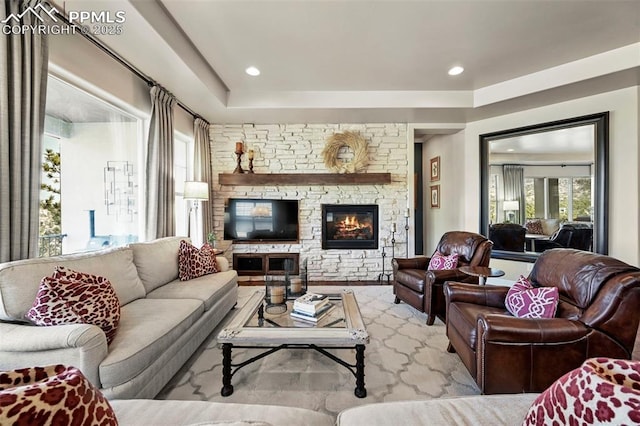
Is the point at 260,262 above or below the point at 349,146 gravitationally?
below

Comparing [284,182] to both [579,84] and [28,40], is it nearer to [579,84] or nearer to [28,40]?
[28,40]

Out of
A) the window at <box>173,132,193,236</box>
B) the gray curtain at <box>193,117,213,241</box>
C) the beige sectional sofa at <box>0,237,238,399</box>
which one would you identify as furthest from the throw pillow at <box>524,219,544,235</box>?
the window at <box>173,132,193,236</box>

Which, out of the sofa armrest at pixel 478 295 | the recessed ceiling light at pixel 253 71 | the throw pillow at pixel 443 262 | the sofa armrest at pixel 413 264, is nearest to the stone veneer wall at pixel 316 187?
the sofa armrest at pixel 413 264

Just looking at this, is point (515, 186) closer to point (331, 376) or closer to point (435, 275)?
point (435, 275)

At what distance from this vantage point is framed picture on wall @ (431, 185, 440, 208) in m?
5.21

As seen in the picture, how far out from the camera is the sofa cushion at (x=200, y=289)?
233cm

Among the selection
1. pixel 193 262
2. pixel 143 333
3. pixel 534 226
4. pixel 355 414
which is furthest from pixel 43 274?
pixel 534 226

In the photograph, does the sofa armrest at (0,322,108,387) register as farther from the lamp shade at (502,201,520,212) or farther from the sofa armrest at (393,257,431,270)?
the lamp shade at (502,201,520,212)

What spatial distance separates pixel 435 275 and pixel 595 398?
2234 mm

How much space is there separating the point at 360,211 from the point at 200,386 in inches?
128

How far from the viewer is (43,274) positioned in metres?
1.59

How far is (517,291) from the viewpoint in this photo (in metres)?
1.97

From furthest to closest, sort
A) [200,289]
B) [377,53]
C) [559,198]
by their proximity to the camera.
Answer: [559,198], [377,53], [200,289]

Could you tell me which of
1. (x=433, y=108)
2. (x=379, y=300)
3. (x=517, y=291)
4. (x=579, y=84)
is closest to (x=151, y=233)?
(x=379, y=300)
